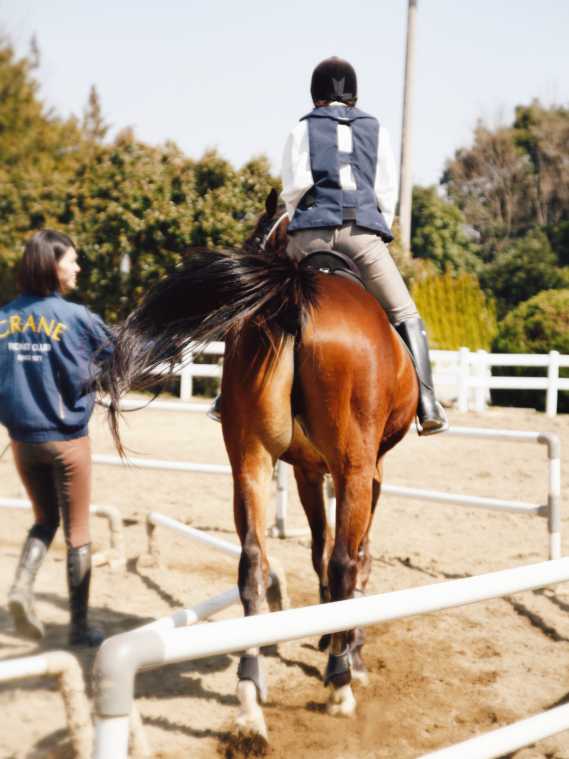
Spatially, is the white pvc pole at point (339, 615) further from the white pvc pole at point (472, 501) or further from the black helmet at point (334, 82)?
the white pvc pole at point (472, 501)

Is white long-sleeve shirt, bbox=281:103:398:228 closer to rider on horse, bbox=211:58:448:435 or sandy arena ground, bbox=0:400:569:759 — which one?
rider on horse, bbox=211:58:448:435

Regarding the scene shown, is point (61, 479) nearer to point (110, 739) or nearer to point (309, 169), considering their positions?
point (309, 169)

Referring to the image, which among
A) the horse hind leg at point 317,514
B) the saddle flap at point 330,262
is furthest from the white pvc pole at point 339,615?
the horse hind leg at point 317,514

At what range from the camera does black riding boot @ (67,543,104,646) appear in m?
4.20

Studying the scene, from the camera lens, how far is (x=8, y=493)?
7984 mm

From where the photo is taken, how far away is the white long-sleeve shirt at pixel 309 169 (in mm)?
3839

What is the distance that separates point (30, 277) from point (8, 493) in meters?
4.50

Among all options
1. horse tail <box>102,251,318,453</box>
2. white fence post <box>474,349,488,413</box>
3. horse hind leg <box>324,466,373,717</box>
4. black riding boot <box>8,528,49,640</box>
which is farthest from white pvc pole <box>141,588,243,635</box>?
white fence post <box>474,349,488,413</box>

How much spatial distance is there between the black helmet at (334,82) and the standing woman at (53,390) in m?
1.46

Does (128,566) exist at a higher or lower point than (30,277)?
lower

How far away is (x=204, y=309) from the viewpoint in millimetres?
3514

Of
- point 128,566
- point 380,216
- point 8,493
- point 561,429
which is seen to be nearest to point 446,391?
point 561,429

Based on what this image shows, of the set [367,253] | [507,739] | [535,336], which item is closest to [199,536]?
[367,253]

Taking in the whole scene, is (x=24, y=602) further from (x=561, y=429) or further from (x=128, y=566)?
(x=561, y=429)
